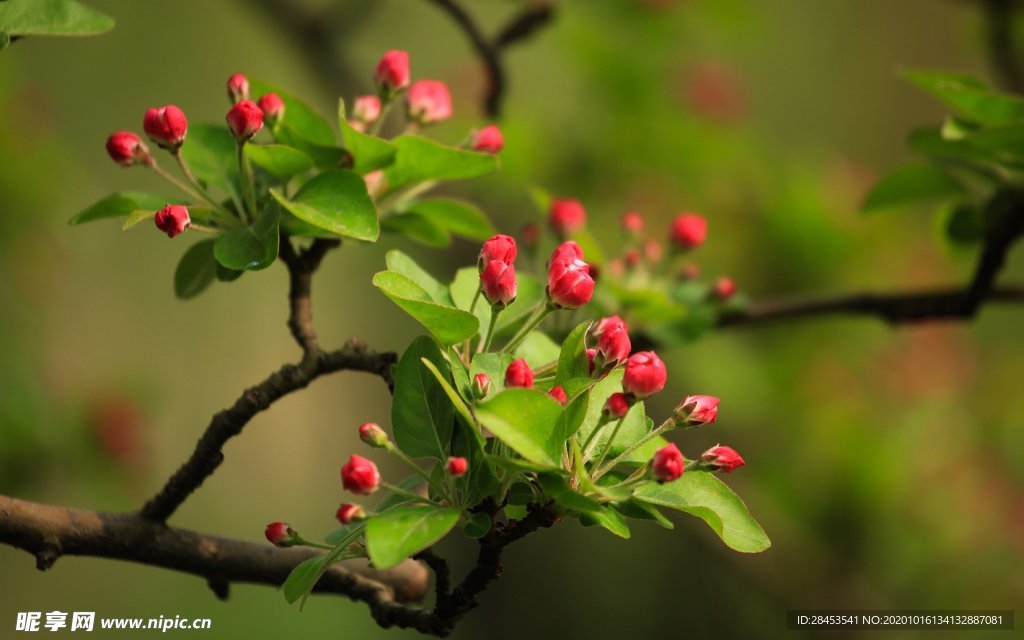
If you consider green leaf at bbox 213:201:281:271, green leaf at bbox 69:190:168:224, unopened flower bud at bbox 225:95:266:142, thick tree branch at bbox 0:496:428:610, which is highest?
unopened flower bud at bbox 225:95:266:142

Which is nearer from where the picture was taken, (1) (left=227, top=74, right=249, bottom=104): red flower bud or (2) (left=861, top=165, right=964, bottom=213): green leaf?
(1) (left=227, top=74, right=249, bottom=104): red flower bud

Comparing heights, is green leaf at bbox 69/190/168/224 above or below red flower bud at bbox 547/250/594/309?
above

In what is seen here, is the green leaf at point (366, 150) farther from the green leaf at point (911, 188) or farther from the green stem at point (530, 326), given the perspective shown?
the green leaf at point (911, 188)

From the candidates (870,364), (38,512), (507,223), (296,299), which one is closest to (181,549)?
(38,512)

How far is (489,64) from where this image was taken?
127 cm

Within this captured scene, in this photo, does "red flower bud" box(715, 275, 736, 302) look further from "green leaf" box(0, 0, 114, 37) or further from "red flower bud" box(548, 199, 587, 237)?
"green leaf" box(0, 0, 114, 37)

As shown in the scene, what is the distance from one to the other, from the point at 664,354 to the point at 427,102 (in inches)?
50.3

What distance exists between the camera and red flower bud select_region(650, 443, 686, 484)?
55 cm


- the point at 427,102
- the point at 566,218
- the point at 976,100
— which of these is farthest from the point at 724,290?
the point at 427,102

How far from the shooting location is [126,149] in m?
0.70

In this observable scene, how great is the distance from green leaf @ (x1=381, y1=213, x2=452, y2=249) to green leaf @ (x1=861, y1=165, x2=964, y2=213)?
49cm

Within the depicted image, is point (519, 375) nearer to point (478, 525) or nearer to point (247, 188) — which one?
point (478, 525)

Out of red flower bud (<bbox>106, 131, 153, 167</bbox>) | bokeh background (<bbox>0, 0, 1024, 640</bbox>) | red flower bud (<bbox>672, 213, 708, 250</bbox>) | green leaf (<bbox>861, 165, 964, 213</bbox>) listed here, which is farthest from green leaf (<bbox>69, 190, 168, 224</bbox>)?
bokeh background (<bbox>0, 0, 1024, 640</bbox>)

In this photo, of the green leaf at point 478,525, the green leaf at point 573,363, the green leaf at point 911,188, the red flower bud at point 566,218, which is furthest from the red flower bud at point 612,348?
the green leaf at point 911,188
